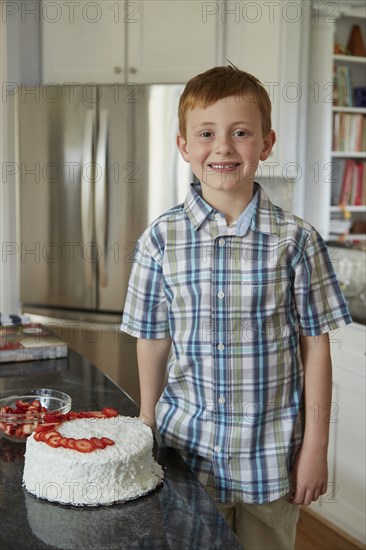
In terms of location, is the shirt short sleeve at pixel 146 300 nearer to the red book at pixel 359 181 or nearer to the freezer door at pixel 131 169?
the freezer door at pixel 131 169

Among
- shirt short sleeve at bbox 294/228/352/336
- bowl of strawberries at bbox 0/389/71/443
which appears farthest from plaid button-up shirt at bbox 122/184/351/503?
bowl of strawberries at bbox 0/389/71/443

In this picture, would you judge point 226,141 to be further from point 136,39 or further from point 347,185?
point 347,185

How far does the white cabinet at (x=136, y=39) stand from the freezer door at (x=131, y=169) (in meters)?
0.26

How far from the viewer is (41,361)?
2.14 metres

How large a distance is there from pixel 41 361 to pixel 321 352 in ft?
2.92

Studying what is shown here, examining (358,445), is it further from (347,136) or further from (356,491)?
(347,136)

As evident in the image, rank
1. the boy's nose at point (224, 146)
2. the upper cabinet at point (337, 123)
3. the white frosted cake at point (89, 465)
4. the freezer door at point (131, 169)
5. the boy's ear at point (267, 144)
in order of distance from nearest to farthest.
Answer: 1. the white frosted cake at point (89, 465)
2. the boy's nose at point (224, 146)
3. the boy's ear at point (267, 144)
4. the freezer door at point (131, 169)
5. the upper cabinet at point (337, 123)

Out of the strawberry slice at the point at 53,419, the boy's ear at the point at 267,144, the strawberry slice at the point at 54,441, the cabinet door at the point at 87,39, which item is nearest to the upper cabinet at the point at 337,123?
the cabinet door at the point at 87,39

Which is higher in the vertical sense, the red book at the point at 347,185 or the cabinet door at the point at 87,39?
the cabinet door at the point at 87,39

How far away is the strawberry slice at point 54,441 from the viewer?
124 cm

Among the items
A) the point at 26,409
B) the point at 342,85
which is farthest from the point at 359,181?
the point at 26,409

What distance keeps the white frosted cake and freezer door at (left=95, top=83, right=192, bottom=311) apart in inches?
92.5

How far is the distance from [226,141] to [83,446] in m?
0.64

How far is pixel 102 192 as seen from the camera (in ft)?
11.8
